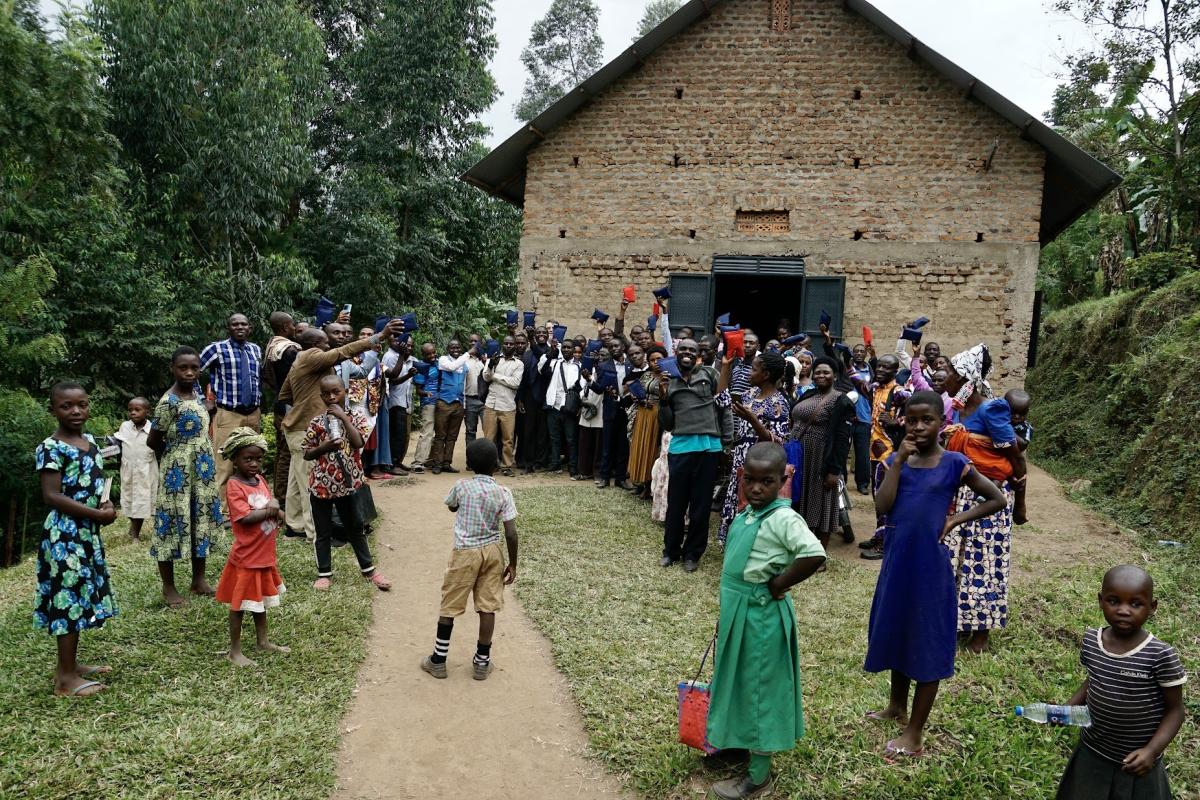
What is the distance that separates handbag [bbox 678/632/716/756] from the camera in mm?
3553

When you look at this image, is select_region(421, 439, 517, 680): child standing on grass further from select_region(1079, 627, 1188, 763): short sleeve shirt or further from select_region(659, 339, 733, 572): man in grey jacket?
select_region(1079, 627, 1188, 763): short sleeve shirt

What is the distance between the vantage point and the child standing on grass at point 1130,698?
2773mm

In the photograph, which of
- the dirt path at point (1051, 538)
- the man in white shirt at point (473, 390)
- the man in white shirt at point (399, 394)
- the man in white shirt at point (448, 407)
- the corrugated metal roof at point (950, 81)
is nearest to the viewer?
the dirt path at point (1051, 538)

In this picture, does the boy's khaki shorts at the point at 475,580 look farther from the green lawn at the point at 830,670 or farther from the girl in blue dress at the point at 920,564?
the girl in blue dress at the point at 920,564

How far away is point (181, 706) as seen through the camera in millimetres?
4066

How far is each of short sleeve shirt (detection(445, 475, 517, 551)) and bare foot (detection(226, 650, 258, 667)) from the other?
1.39 metres

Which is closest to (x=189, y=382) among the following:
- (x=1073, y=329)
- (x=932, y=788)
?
(x=932, y=788)

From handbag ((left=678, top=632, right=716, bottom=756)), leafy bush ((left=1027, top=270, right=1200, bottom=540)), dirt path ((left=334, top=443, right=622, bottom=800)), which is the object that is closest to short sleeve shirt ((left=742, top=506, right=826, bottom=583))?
handbag ((left=678, top=632, right=716, bottom=756))

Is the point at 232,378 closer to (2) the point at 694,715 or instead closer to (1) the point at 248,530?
(1) the point at 248,530

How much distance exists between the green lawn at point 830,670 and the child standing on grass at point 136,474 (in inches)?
146

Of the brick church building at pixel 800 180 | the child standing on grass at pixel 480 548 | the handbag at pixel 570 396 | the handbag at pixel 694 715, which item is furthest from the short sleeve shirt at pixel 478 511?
the brick church building at pixel 800 180

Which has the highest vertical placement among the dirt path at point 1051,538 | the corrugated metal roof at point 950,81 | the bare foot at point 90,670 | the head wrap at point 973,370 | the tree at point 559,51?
the tree at point 559,51

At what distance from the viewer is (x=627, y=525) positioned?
8.02 m

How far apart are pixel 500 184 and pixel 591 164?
208 cm
